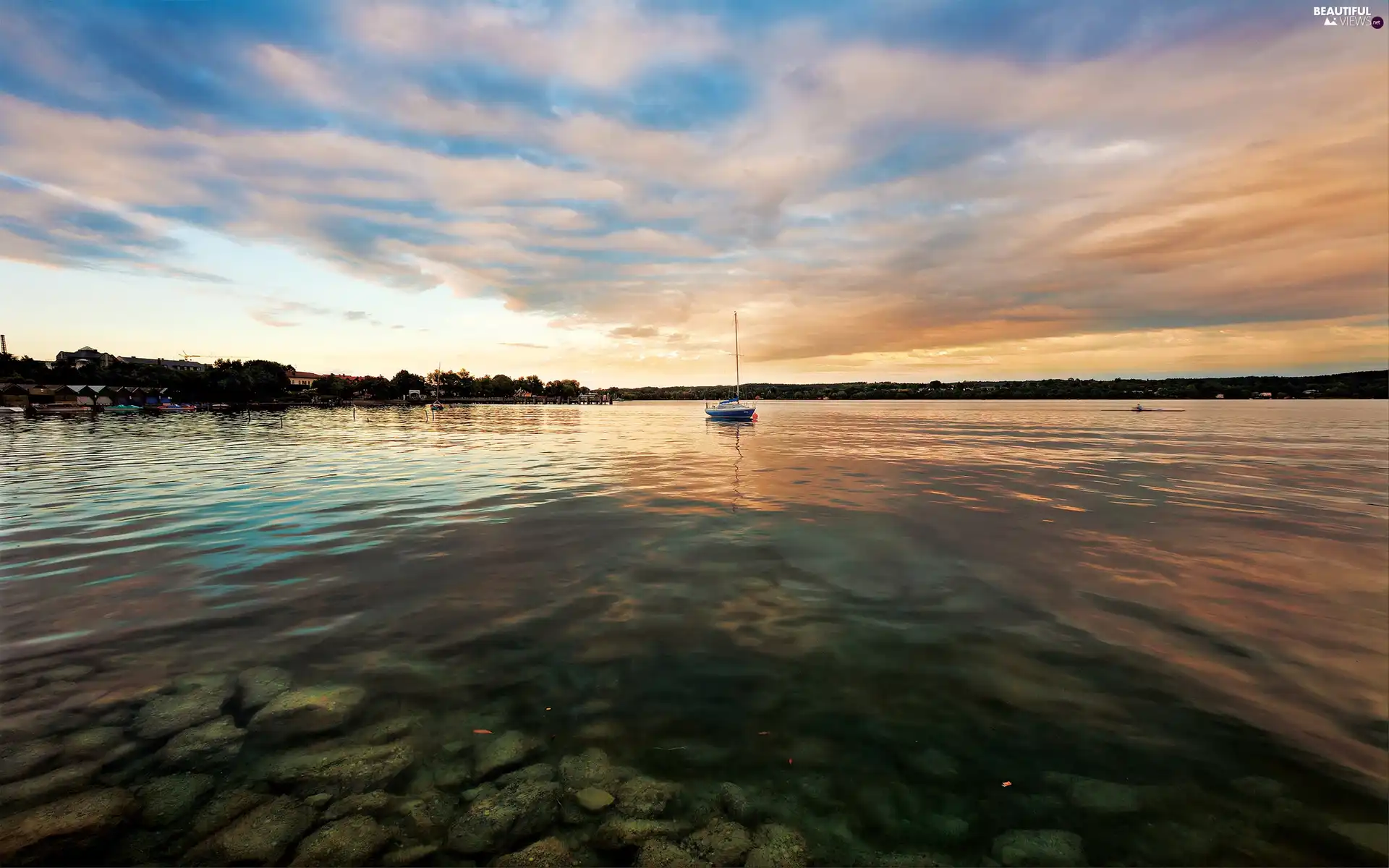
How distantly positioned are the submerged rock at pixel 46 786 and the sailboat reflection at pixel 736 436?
16.6 metres

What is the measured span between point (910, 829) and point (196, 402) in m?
231

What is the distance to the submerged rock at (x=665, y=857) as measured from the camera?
15.5 ft

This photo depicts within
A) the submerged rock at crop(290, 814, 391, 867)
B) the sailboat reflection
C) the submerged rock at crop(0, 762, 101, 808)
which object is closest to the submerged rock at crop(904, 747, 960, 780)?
the submerged rock at crop(290, 814, 391, 867)

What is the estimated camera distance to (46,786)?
549cm

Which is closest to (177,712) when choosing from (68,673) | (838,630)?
(68,673)

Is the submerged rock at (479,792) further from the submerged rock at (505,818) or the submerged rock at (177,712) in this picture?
the submerged rock at (177,712)

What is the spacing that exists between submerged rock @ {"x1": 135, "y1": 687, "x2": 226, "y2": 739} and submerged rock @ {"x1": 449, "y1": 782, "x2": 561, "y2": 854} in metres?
4.34

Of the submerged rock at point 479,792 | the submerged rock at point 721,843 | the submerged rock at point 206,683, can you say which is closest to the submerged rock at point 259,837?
the submerged rock at point 479,792

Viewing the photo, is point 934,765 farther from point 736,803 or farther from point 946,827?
point 736,803

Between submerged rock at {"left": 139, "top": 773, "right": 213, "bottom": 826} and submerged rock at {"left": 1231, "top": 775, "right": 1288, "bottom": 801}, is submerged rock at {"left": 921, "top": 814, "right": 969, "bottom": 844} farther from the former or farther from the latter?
submerged rock at {"left": 139, "top": 773, "right": 213, "bottom": 826}

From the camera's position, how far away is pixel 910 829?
5.17 metres

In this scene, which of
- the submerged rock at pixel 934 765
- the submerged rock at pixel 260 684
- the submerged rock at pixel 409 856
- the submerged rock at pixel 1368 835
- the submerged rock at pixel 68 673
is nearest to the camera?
the submerged rock at pixel 409 856

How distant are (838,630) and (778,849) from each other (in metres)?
5.02

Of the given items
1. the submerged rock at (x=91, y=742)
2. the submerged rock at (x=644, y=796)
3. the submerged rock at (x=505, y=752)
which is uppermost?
the submerged rock at (x=91, y=742)
